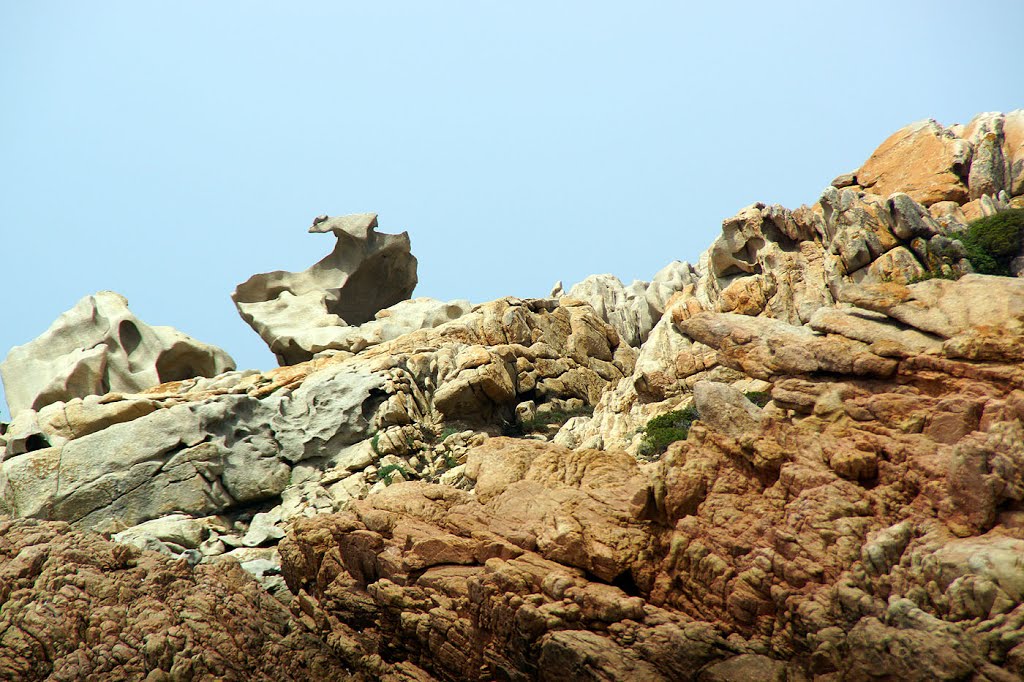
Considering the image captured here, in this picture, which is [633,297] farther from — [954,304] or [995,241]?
[954,304]

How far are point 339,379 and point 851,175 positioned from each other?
27.7 meters

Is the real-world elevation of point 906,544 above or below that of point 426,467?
below

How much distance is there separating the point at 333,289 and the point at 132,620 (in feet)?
100.0

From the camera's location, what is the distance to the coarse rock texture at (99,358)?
37562 mm

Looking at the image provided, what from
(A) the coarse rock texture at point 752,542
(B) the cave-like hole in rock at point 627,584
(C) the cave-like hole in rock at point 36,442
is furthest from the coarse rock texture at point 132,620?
(B) the cave-like hole in rock at point 627,584

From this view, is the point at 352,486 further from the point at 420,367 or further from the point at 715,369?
the point at 715,369

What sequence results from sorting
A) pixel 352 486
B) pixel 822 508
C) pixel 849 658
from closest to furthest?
pixel 849 658, pixel 822 508, pixel 352 486

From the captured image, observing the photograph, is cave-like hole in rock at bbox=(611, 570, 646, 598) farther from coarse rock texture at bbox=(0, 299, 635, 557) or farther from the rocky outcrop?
the rocky outcrop

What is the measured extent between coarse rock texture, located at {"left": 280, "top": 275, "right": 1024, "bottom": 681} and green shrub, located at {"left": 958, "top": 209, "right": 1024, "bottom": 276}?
9.91m

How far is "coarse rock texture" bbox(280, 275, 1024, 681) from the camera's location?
1531cm

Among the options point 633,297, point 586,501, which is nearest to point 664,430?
point 586,501

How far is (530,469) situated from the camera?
2384cm

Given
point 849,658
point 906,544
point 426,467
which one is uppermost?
point 426,467

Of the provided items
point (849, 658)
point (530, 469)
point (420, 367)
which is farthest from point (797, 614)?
point (420, 367)
